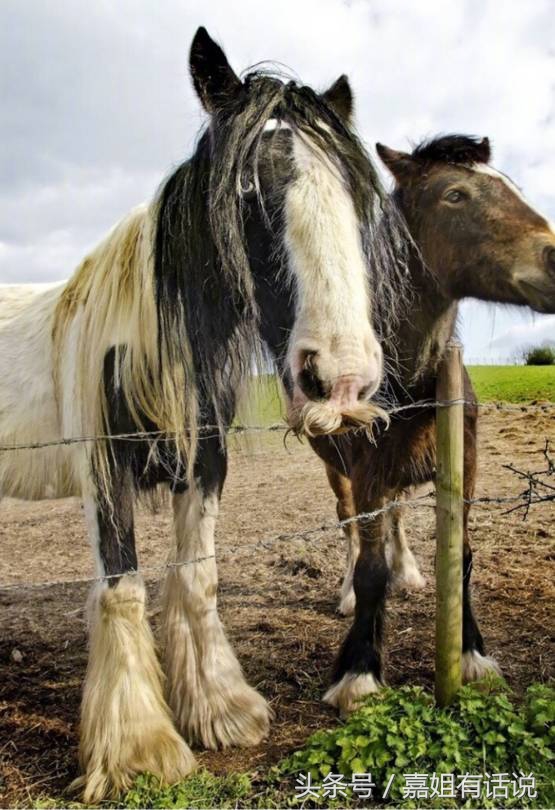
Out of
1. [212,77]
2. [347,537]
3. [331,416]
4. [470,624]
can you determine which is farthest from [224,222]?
[347,537]

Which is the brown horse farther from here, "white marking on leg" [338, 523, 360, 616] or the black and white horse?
"white marking on leg" [338, 523, 360, 616]

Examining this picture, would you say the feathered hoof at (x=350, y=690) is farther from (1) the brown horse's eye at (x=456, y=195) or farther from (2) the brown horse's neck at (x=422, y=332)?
(1) the brown horse's eye at (x=456, y=195)

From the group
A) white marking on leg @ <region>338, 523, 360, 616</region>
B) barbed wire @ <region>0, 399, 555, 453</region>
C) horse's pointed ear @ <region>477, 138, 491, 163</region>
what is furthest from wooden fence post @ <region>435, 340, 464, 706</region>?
white marking on leg @ <region>338, 523, 360, 616</region>

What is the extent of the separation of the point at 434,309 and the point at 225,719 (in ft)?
7.26

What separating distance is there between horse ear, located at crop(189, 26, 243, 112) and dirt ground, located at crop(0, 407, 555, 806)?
1.61 meters

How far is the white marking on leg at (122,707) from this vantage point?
2643 mm

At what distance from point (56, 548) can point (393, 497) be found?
4557 millimetres

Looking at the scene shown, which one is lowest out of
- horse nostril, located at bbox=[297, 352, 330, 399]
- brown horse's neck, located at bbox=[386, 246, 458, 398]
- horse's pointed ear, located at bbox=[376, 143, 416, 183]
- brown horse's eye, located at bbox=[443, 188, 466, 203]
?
horse nostril, located at bbox=[297, 352, 330, 399]

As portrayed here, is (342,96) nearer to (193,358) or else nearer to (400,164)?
(400,164)

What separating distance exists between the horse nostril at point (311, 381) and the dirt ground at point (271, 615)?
883mm

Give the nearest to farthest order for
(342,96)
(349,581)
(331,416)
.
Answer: (331,416) < (342,96) < (349,581)

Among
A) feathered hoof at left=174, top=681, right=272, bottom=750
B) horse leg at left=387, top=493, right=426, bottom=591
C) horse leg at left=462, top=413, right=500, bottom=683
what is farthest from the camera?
horse leg at left=387, top=493, right=426, bottom=591

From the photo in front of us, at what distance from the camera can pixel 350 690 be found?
3100 mm

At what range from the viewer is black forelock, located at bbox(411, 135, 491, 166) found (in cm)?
345
